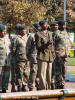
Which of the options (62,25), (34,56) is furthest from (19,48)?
(62,25)

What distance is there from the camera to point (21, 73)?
30.0ft

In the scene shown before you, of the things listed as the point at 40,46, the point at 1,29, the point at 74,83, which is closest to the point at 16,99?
the point at 1,29

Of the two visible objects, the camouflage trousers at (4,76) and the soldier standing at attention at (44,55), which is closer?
the camouflage trousers at (4,76)

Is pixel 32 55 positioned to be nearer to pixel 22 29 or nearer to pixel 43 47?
pixel 43 47

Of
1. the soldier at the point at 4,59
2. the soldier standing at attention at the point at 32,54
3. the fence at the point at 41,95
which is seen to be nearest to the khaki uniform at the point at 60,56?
the soldier standing at attention at the point at 32,54

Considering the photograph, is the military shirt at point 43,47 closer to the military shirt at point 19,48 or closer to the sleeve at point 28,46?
the sleeve at point 28,46

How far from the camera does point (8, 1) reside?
1019 inches

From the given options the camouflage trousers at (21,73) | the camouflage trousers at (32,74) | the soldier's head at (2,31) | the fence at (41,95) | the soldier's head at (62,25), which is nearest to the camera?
the fence at (41,95)

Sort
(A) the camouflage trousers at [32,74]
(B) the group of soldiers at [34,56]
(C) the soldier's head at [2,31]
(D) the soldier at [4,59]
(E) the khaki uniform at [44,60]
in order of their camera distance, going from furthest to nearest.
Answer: (A) the camouflage trousers at [32,74] → (E) the khaki uniform at [44,60] → (B) the group of soldiers at [34,56] → (D) the soldier at [4,59] → (C) the soldier's head at [2,31]

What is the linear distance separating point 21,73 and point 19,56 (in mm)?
417

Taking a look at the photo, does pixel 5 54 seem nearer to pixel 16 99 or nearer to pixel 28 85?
pixel 28 85

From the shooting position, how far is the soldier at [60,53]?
9641 mm

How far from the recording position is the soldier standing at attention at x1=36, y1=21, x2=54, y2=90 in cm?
898

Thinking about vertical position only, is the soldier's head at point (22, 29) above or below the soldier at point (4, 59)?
above
